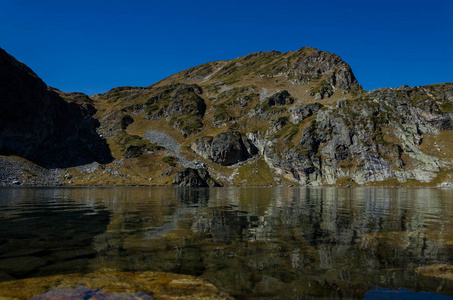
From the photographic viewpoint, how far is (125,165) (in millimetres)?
167875

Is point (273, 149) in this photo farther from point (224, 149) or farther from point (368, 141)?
point (368, 141)

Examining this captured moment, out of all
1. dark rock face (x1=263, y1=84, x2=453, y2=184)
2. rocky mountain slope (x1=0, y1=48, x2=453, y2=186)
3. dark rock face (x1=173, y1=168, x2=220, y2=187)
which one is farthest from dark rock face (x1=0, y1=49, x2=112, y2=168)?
dark rock face (x1=263, y1=84, x2=453, y2=184)

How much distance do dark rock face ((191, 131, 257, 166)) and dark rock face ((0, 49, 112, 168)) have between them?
2627 inches

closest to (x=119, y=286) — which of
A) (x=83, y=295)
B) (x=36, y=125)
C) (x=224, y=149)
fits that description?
(x=83, y=295)

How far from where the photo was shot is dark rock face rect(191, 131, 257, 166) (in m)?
190

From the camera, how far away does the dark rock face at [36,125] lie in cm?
13638

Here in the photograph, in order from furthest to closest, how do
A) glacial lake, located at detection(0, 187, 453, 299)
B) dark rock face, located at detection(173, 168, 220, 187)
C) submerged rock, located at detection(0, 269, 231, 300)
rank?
dark rock face, located at detection(173, 168, 220, 187)
glacial lake, located at detection(0, 187, 453, 299)
submerged rock, located at detection(0, 269, 231, 300)

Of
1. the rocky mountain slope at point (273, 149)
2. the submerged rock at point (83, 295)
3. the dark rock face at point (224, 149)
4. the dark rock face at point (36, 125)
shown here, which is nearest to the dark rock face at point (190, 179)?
the rocky mountain slope at point (273, 149)

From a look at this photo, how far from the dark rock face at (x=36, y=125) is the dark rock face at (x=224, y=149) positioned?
66.7m

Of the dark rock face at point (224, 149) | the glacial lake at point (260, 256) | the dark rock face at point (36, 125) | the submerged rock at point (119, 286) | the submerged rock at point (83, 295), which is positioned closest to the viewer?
the submerged rock at point (83, 295)

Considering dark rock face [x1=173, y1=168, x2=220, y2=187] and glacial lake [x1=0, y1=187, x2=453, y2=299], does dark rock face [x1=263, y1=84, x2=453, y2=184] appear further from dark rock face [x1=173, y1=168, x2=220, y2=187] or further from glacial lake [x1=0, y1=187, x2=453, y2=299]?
glacial lake [x1=0, y1=187, x2=453, y2=299]

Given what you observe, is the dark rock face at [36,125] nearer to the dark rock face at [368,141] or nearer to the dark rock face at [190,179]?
the dark rock face at [190,179]

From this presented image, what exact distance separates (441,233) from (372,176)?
162m

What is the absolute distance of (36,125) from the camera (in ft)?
491
